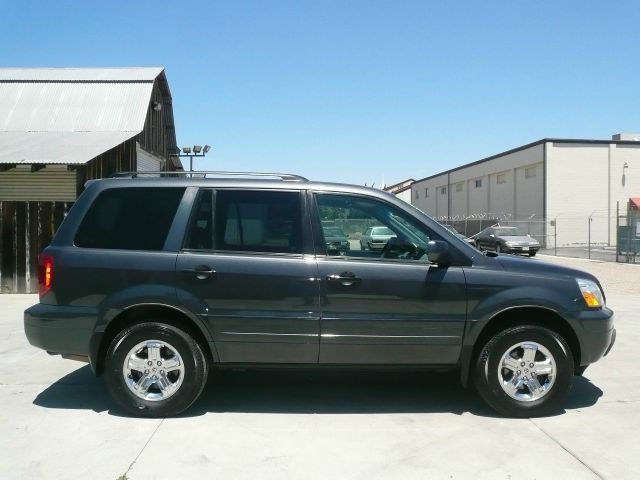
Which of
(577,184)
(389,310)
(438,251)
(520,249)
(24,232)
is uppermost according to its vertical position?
(577,184)

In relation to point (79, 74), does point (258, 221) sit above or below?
below

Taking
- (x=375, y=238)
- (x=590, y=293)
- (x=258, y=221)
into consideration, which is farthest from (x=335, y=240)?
(x=590, y=293)

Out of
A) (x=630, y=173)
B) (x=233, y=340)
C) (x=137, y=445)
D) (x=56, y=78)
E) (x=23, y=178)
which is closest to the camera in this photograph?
(x=137, y=445)

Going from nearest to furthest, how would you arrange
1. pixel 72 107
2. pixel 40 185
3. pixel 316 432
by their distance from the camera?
pixel 316 432 → pixel 40 185 → pixel 72 107

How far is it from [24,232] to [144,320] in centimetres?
828

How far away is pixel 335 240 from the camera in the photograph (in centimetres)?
476

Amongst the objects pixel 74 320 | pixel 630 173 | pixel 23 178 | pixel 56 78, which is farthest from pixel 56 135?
pixel 630 173

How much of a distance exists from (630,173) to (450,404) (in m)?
37.8

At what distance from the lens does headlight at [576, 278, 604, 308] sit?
476cm

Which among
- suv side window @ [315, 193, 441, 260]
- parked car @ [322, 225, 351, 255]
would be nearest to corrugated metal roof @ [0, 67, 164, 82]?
suv side window @ [315, 193, 441, 260]

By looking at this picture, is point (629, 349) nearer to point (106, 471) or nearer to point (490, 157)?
point (106, 471)

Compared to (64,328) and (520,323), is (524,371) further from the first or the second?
Answer: (64,328)

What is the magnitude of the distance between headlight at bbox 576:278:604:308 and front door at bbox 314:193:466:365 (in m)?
1.03

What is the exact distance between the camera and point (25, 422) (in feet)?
15.2
